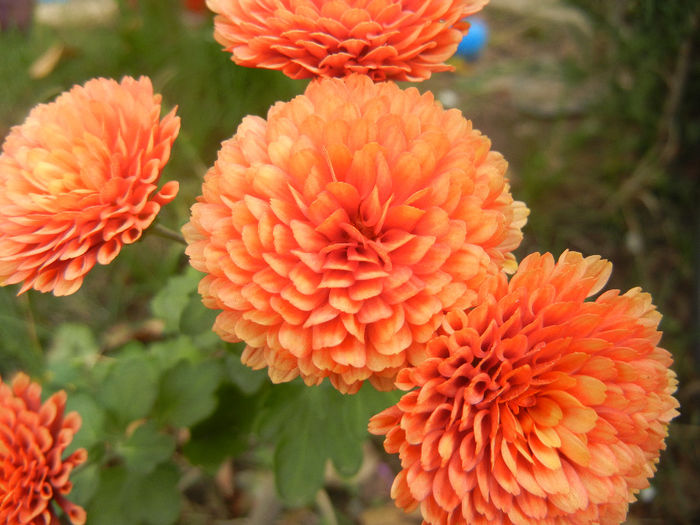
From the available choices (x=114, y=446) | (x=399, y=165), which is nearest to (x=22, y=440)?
(x=114, y=446)

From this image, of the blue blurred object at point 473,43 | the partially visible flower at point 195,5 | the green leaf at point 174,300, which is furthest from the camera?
the partially visible flower at point 195,5

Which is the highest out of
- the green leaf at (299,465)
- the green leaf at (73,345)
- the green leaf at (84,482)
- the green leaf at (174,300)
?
the green leaf at (299,465)

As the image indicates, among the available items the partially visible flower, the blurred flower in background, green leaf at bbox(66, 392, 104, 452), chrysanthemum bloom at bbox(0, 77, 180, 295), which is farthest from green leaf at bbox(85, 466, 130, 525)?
the blurred flower in background

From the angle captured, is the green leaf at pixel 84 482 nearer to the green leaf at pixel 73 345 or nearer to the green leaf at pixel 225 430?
the green leaf at pixel 225 430

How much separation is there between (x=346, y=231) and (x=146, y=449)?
0.66 meters

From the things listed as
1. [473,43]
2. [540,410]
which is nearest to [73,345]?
[540,410]

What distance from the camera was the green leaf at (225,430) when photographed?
1.32 meters

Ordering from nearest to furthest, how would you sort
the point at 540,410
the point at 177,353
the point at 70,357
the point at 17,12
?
1. the point at 540,410
2. the point at 177,353
3. the point at 70,357
4. the point at 17,12

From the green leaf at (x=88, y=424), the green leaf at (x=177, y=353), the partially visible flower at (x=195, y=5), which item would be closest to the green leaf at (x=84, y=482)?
the green leaf at (x=88, y=424)

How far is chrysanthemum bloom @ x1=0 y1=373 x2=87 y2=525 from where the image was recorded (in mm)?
936

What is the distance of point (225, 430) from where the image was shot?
1374mm

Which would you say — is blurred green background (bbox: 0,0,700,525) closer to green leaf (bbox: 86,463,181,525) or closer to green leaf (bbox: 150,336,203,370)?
green leaf (bbox: 150,336,203,370)

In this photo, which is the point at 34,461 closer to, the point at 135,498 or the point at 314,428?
the point at 135,498

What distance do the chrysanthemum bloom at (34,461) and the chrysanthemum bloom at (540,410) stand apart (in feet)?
1.86
